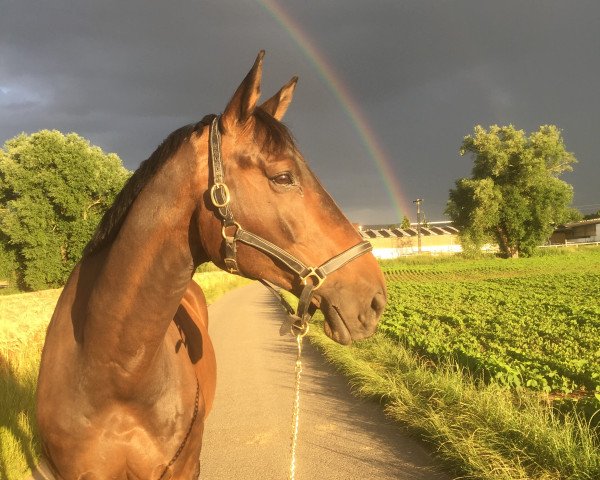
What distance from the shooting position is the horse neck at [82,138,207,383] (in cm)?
201

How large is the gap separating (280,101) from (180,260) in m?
0.99

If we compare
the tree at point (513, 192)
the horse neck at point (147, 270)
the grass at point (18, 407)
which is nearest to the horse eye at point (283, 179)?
the horse neck at point (147, 270)

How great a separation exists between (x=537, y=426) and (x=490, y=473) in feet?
2.63

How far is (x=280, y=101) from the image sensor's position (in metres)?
2.39

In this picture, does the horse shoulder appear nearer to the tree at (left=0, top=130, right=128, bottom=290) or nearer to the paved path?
the paved path

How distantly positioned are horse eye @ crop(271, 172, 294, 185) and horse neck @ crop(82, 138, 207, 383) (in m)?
0.31

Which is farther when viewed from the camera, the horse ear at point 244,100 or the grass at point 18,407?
the grass at point 18,407

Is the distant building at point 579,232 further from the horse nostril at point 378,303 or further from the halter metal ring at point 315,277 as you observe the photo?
the halter metal ring at point 315,277

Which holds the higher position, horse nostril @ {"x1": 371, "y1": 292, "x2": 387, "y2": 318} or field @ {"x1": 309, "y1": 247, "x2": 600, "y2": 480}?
horse nostril @ {"x1": 371, "y1": 292, "x2": 387, "y2": 318}

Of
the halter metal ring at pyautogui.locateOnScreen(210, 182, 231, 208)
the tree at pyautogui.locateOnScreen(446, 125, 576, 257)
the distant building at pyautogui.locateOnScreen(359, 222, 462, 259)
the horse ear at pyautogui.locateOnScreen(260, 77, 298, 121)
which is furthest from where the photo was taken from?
the distant building at pyautogui.locateOnScreen(359, 222, 462, 259)

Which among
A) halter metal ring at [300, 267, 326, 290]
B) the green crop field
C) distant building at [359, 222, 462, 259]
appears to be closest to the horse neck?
halter metal ring at [300, 267, 326, 290]

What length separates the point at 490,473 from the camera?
12.9ft

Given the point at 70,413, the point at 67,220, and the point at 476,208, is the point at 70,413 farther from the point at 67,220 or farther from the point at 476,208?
the point at 476,208

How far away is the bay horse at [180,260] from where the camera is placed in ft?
6.34
